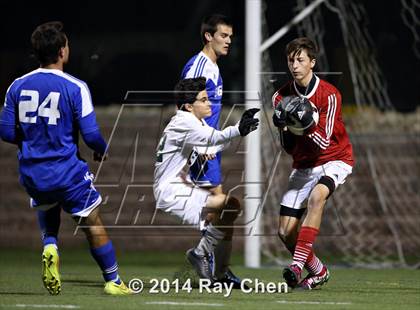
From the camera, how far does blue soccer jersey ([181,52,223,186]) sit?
8.46 metres

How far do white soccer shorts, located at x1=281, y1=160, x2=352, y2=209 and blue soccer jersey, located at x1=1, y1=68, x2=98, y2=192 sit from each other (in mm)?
1676

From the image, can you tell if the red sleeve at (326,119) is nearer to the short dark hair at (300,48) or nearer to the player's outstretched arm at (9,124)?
the short dark hair at (300,48)

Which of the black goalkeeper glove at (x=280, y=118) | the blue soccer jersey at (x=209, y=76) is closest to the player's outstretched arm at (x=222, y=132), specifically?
the black goalkeeper glove at (x=280, y=118)

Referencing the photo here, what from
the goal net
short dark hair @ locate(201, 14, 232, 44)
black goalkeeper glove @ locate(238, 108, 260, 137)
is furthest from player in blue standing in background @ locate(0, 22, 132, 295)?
the goal net

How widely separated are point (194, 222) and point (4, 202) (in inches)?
210

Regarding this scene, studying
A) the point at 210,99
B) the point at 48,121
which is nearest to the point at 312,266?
the point at 210,99

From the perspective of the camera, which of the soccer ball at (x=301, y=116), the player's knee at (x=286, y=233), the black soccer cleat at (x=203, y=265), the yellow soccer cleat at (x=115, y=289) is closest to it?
the yellow soccer cleat at (x=115, y=289)

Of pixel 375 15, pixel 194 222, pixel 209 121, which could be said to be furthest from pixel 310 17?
pixel 194 222

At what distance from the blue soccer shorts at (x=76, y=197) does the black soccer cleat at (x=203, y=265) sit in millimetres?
938

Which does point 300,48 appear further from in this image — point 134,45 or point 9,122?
point 134,45

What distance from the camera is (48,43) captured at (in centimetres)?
730

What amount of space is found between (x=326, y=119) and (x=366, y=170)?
14.7 feet

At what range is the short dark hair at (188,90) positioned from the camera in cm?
796

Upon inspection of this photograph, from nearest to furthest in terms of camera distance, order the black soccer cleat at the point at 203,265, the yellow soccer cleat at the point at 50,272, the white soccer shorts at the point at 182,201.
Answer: the yellow soccer cleat at the point at 50,272
the white soccer shorts at the point at 182,201
the black soccer cleat at the point at 203,265
